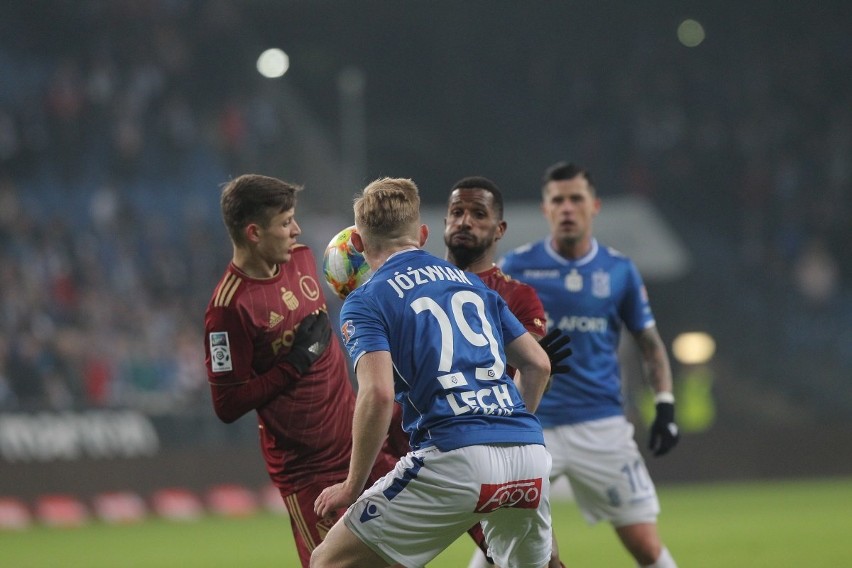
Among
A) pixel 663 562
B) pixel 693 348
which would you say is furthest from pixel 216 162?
pixel 663 562

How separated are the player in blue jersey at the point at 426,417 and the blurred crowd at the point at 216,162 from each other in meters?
12.3

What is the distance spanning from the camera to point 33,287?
19391 mm

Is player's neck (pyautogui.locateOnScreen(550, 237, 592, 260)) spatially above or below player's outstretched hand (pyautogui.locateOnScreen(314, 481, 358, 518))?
above

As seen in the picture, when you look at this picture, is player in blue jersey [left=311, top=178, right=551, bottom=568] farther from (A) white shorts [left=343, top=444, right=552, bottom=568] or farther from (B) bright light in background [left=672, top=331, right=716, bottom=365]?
(B) bright light in background [left=672, top=331, right=716, bottom=365]

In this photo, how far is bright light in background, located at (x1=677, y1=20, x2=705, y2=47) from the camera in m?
26.3

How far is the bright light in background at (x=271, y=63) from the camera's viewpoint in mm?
25547

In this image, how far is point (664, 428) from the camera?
7883mm

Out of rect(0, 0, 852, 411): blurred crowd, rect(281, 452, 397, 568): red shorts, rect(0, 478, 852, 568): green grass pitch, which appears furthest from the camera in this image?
rect(0, 0, 852, 411): blurred crowd

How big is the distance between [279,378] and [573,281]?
2.61 meters

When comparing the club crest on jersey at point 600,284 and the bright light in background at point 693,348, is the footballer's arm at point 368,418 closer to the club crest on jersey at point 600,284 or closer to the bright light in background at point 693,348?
the club crest on jersey at point 600,284

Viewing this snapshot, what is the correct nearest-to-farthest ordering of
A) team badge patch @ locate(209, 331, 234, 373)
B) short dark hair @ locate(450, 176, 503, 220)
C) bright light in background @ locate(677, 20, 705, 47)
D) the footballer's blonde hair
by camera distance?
the footballer's blonde hair < team badge patch @ locate(209, 331, 234, 373) < short dark hair @ locate(450, 176, 503, 220) < bright light in background @ locate(677, 20, 705, 47)

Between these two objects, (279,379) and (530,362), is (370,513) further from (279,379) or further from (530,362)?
(279,379)

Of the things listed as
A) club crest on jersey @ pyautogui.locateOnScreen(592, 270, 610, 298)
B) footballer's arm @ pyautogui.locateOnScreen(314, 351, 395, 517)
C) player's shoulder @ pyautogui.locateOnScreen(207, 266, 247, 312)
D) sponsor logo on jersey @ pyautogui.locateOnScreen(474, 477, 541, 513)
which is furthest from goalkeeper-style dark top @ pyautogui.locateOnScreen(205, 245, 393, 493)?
club crest on jersey @ pyautogui.locateOnScreen(592, 270, 610, 298)

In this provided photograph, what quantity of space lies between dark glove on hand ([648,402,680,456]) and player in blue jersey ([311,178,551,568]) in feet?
9.06
